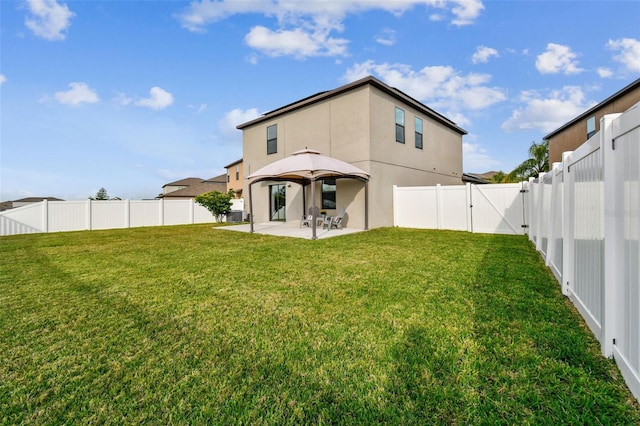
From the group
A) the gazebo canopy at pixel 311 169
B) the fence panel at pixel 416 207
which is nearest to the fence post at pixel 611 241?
the gazebo canopy at pixel 311 169

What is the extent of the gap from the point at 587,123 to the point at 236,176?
28.6 metres

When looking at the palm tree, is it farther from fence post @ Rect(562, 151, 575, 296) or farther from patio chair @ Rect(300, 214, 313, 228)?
fence post @ Rect(562, 151, 575, 296)

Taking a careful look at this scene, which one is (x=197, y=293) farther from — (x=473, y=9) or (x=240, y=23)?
(x=473, y=9)

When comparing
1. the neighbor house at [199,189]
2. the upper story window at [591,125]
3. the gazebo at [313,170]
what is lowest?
the gazebo at [313,170]

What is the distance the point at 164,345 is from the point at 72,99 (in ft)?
51.2

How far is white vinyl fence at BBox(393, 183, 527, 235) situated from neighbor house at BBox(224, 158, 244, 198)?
19401mm

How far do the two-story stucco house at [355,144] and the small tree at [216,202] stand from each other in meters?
2.47

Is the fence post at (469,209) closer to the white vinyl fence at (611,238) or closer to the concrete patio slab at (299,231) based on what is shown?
the concrete patio slab at (299,231)

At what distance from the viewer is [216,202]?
18.1 meters

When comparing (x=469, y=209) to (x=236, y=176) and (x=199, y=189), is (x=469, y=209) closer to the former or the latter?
(x=236, y=176)

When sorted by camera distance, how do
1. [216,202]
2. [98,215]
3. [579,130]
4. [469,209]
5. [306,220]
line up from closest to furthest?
[469,209] < [306,220] < [98,215] < [216,202] < [579,130]

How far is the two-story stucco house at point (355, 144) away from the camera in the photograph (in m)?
12.2

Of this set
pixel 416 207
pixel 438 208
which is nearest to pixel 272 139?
pixel 416 207

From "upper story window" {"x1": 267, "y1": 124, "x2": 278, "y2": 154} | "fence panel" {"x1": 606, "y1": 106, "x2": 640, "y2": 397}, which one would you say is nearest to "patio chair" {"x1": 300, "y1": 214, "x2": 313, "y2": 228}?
"upper story window" {"x1": 267, "y1": 124, "x2": 278, "y2": 154}
